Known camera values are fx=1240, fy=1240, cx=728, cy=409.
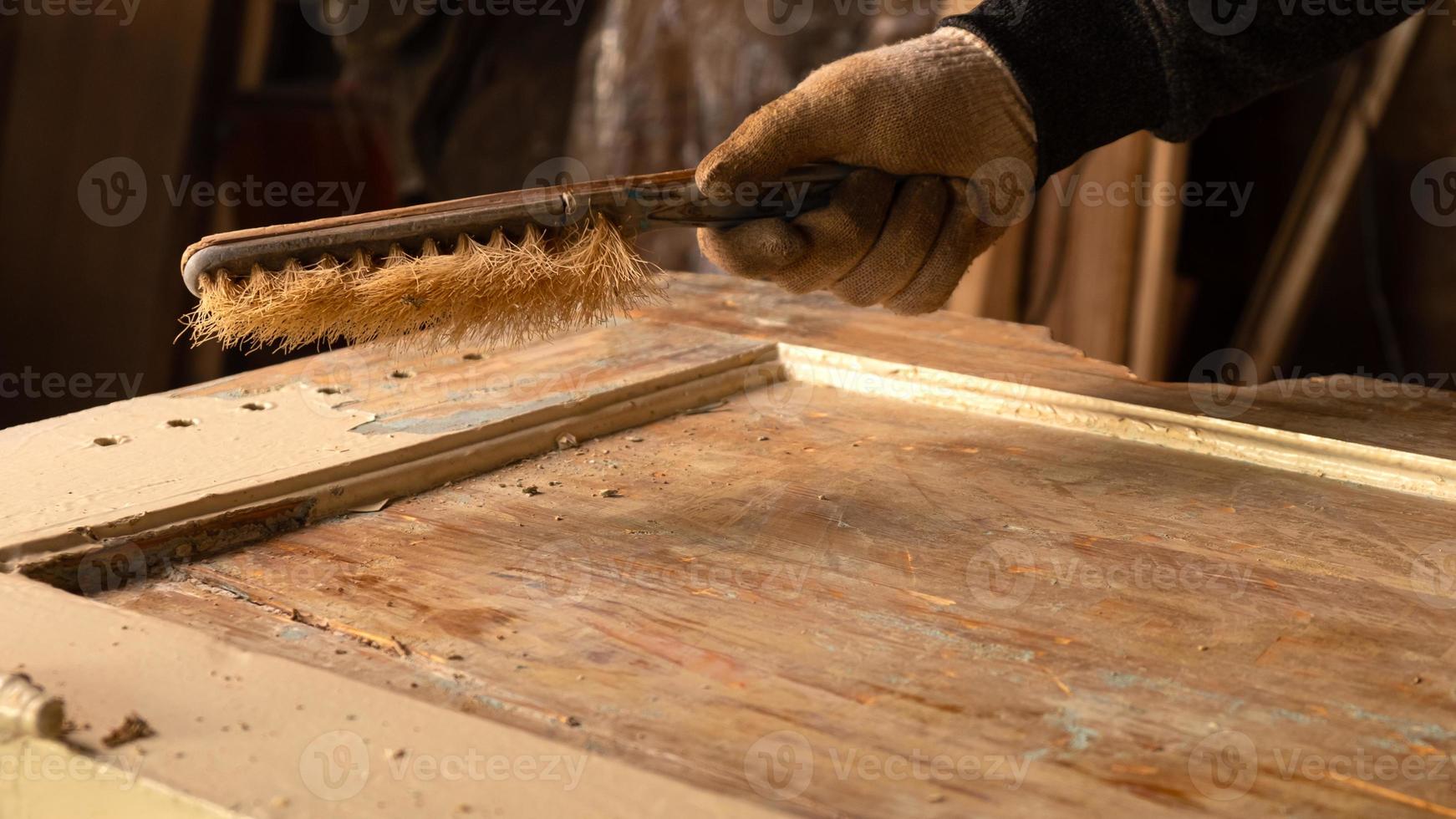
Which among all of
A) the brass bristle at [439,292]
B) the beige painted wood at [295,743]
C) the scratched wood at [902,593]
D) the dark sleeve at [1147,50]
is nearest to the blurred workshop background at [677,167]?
the dark sleeve at [1147,50]

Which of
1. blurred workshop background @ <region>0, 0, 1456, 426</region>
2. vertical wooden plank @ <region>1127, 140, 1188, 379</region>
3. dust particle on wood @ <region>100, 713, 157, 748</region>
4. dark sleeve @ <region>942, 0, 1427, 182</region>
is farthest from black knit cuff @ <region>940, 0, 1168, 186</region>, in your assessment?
vertical wooden plank @ <region>1127, 140, 1188, 379</region>

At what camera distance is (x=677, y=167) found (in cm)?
313

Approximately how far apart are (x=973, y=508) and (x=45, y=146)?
9.33 feet

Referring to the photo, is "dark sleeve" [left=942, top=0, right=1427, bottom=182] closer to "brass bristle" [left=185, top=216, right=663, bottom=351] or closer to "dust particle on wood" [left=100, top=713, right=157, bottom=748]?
"brass bristle" [left=185, top=216, right=663, bottom=351]

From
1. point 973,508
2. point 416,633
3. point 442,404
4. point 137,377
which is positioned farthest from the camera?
point 137,377

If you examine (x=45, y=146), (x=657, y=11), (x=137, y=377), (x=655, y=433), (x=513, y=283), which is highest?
(x=657, y=11)

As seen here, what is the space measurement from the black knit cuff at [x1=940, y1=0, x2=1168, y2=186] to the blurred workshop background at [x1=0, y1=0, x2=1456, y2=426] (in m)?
1.39

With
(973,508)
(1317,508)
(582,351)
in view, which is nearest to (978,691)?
(973,508)

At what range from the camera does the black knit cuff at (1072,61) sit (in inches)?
55.8

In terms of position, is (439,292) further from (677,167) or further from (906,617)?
(677,167)

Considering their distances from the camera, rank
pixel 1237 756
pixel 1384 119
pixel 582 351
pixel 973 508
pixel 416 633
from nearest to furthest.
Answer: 1. pixel 1237 756
2. pixel 416 633
3. pixel 973 508
4. pixel 582 351
5. pixel 1384 119

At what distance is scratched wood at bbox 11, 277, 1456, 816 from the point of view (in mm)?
753

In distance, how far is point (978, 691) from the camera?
2.71 ft

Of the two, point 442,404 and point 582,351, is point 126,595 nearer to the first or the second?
point 442,404
